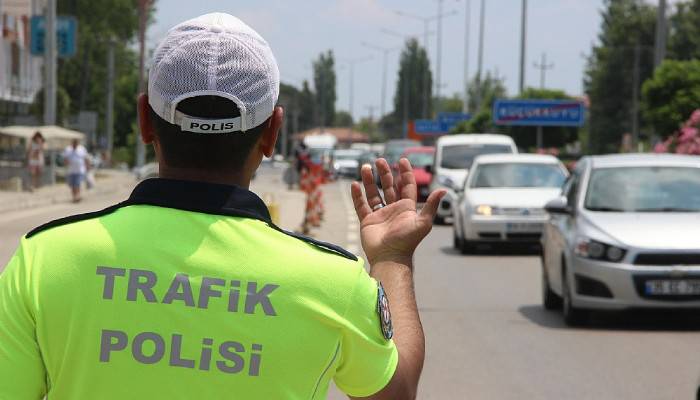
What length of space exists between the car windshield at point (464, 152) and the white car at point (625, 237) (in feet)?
59.0

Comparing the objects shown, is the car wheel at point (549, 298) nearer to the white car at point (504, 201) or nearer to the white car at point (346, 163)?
the white car at point (504, 201)

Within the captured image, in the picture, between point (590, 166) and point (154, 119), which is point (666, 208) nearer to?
point (590, 166)

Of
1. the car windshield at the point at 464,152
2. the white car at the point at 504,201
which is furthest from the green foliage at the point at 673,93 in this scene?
the white car at the point at 504,201

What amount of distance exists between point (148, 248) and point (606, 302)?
31.5ft

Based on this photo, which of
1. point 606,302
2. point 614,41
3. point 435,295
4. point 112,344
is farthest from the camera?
point 614,41

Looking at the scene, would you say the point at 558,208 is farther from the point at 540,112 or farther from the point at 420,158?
the point at 540,112

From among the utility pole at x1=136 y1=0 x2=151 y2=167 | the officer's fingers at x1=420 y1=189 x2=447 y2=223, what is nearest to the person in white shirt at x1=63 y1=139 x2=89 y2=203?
the utility pole at x1=136 y1=0 x2=151 y2=167

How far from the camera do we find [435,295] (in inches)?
577

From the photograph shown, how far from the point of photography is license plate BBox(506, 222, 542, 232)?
20.6 m

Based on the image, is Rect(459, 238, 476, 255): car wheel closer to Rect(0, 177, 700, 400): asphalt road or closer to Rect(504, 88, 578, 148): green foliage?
Rect(0, 177, 700, 400): asphalt road

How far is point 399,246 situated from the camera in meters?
2.87

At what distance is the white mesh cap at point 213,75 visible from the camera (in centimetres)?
249

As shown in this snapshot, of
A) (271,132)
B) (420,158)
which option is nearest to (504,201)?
(271,132)

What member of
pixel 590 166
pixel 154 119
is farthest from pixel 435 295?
pixel 154 119
